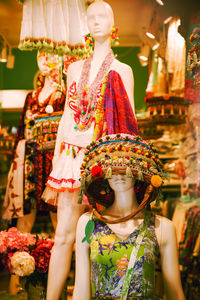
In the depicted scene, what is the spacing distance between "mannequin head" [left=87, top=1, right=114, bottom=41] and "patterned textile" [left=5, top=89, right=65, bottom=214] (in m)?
0.57

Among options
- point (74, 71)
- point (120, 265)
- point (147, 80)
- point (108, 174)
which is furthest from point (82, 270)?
point (74, 71)

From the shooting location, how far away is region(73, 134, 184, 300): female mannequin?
1808mm

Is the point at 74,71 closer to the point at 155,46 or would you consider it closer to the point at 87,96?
the point at 87,96

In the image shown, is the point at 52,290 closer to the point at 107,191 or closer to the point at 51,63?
the point at 107,191

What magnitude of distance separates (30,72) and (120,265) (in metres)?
1.59

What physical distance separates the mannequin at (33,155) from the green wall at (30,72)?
3.6 inches

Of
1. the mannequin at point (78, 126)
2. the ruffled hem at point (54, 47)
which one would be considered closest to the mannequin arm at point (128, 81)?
the mannequin at point (78, 126)

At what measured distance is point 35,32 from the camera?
8.43ft

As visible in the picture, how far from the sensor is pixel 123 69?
250 centimetres

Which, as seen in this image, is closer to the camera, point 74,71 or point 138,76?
point 138,76

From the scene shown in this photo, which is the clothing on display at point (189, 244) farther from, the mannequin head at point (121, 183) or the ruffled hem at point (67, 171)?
the ruffled hem at point (67, 171)

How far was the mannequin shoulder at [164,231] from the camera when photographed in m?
1.85

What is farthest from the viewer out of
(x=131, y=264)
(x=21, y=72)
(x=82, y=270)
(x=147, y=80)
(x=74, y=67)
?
(x=21, y=72)

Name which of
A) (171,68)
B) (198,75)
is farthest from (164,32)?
(198,75)
